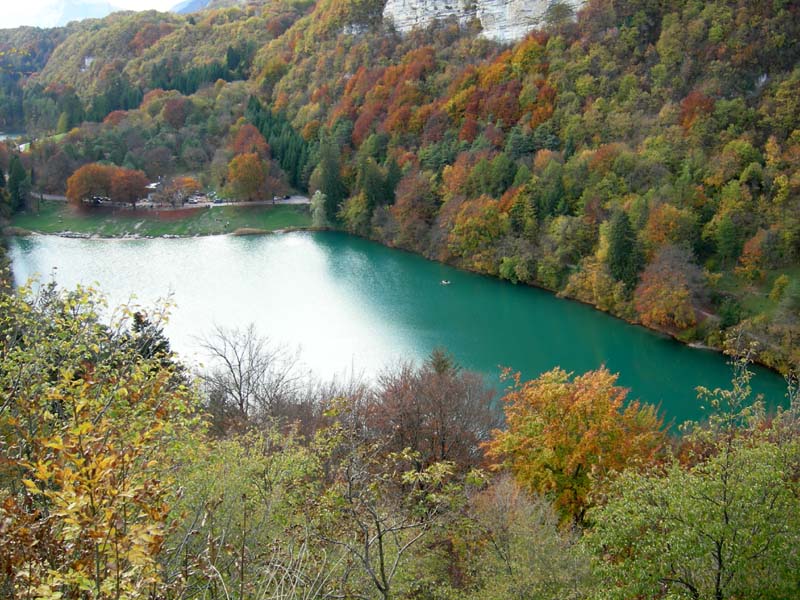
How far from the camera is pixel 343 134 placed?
146 feet

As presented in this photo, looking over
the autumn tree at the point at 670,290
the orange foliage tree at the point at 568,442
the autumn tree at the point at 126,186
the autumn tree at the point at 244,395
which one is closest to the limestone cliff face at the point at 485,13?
the autumn tree at the point at 670,290

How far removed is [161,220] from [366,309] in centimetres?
2071

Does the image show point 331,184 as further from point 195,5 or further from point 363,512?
point 195,5

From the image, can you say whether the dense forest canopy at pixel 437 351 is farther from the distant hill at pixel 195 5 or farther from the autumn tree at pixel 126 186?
the distant hill at pixel 195 5

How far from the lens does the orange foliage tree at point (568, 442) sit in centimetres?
1162

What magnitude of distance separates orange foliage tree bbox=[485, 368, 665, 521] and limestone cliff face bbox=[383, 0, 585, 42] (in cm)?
3343

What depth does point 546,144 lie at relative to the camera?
115ft

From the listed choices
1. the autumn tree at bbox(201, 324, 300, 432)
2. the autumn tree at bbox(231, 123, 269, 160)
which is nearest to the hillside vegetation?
the autumn tree at bbox(201, 324, 300, 432)

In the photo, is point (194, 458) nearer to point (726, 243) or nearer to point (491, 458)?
point (491, 458)

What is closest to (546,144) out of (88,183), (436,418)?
(436,418)

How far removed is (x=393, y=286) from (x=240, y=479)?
2374cm

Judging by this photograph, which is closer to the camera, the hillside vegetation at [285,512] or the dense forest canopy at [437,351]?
the hillside vegetation at [285,512]

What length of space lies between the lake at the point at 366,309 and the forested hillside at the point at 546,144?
4.93ft

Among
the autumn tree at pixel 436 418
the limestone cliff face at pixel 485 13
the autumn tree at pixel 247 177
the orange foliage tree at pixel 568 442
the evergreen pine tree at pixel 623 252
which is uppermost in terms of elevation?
the limestone cliff face at pixel 485 13
